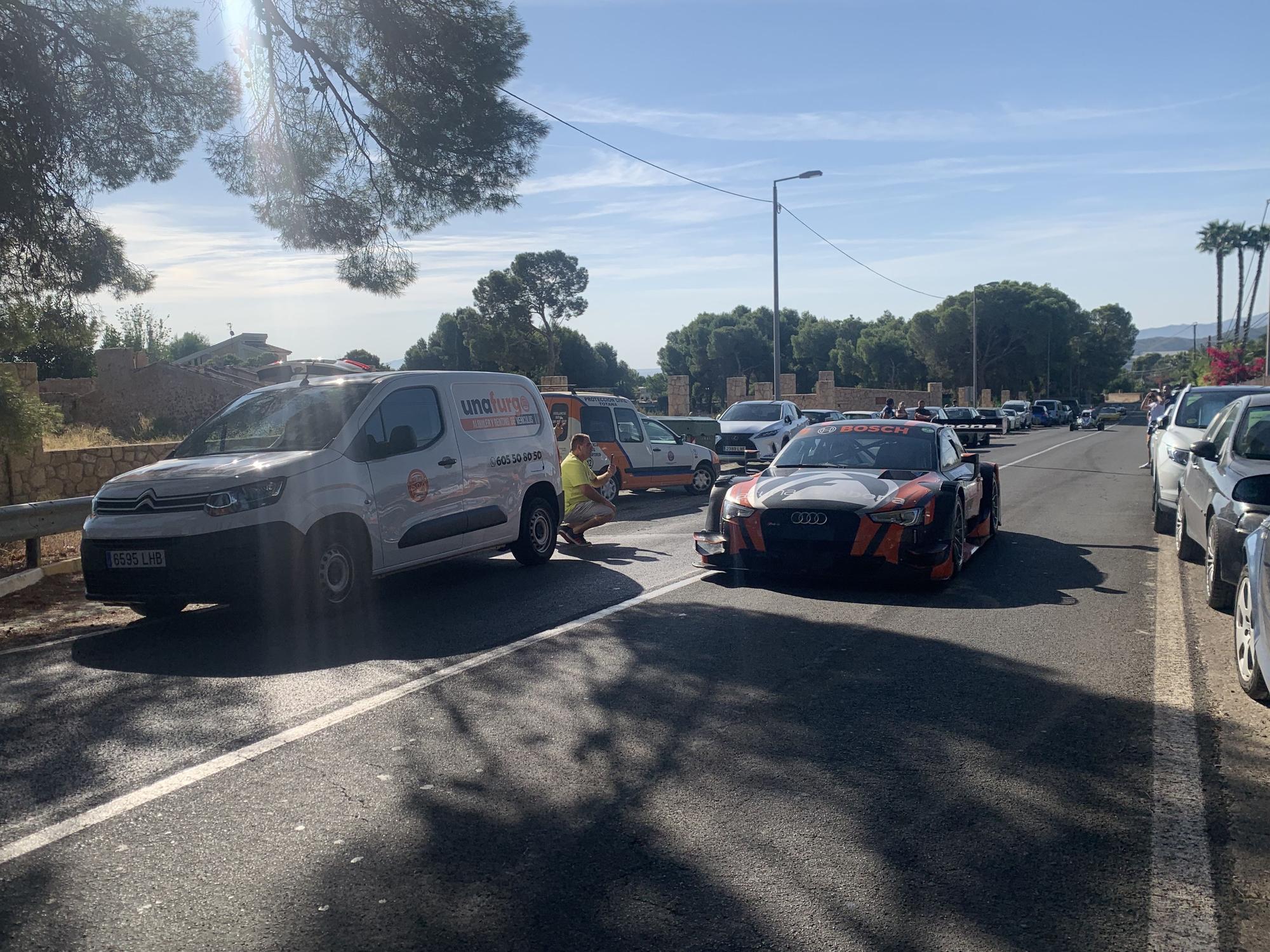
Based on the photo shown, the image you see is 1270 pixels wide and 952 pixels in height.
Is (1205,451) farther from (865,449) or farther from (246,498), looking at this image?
(246,498)

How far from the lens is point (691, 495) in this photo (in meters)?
19.3

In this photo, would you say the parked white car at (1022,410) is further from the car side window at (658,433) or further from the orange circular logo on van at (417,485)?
the orange circular logo on van at (417,485)

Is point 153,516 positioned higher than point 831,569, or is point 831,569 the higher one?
point 153,516

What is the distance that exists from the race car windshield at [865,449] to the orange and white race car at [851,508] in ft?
0.04

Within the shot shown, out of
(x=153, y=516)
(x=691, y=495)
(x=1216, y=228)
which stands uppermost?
(x=1216, y=228)

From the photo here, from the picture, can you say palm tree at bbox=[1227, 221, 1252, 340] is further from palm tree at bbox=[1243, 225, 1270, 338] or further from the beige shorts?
the beige shorts

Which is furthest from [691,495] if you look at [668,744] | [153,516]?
[668,744]

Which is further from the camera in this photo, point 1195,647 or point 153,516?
point 153,516

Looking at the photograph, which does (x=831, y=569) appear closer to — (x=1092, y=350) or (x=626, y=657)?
(x=626, y=657)

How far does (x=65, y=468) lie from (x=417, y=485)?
7.15 m

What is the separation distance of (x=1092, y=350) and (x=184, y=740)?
107190mm

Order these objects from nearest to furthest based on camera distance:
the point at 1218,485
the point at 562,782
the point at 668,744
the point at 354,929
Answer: the point at 354,929 → the point at 562,782 → the point at 668,744 → the point at 1218,485

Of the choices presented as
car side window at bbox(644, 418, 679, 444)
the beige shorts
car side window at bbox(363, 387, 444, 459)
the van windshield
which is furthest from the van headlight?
car side window at bbox(644, 418, 679, 444)

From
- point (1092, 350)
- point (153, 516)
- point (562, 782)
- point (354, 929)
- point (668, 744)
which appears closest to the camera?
point (354, 929)
